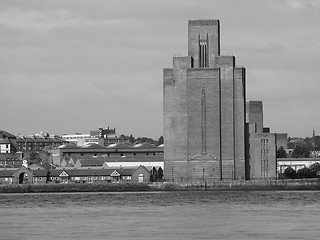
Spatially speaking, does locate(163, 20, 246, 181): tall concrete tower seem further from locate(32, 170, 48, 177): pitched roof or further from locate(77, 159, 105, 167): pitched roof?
locate(77, 159, 105, 167): pitched roof

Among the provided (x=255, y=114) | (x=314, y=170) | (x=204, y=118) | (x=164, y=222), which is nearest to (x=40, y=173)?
(x=204, y=118)

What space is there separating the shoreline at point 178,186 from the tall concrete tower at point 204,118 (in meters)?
4.81

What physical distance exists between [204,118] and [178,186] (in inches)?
455

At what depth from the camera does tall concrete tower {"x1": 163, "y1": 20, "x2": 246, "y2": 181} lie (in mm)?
152000

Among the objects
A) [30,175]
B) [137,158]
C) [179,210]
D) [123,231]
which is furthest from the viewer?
[137,158]

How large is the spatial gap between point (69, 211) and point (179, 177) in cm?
7011

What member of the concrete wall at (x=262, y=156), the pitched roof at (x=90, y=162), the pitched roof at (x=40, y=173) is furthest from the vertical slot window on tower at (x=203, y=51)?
the pitched roof at (x=90, y=162)

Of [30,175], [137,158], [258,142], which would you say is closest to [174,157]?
[258,142]

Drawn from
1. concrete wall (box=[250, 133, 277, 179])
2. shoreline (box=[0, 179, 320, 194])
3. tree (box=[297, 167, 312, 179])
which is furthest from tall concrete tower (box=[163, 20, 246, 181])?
tree (box=[297, 167, 312, 179])

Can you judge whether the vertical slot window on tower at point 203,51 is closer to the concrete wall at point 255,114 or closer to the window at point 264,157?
the window at point 264,157

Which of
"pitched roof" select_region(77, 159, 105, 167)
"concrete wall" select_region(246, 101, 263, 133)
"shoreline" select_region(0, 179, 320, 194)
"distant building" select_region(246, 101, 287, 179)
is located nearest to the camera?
"shoreline" select_region(0, 179, 320, 194)

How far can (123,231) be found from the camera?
2375 inches

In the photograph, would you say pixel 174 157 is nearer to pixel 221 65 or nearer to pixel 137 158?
pixel 221 65

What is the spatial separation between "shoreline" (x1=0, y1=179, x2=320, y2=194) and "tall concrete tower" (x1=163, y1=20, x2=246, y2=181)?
15.8ft
